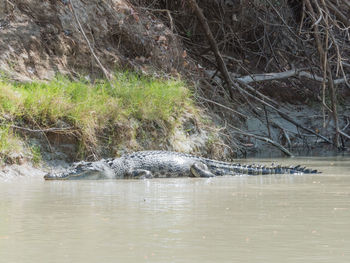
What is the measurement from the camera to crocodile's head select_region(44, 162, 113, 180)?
27.8 ft

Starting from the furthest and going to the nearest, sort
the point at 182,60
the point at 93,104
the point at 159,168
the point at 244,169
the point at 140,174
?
1. the point at 182,60
2. the point at 93,104
3. the point at 244,169
4. the point at 159,168
5. the point at 140,174

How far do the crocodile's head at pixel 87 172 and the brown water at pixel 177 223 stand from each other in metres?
1.08

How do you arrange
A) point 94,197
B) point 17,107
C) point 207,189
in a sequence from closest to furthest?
point 94,197
point 207,189
point 17,107

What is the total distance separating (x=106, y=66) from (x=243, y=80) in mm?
3565

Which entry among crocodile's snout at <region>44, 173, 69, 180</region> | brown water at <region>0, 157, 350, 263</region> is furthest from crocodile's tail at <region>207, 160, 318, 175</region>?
crocodile's snout at <region>44, 173, 69, 180</region>

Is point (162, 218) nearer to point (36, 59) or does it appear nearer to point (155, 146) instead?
point (155, 146)

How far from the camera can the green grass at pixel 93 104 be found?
9281 millimetres

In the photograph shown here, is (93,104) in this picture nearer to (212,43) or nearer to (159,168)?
(159,168)

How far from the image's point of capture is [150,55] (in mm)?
13117

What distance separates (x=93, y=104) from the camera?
32.8 ft

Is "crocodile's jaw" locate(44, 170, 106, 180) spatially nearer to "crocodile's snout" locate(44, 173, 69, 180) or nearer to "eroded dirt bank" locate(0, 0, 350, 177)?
"crocodile's snout" locate(44, 173, 69, 180)

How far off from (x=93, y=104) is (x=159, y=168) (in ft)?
4.85

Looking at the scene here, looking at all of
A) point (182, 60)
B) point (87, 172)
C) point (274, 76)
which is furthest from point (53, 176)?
point (274, 76)

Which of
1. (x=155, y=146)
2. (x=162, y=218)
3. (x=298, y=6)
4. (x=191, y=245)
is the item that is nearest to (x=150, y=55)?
(x=155, y=146)
